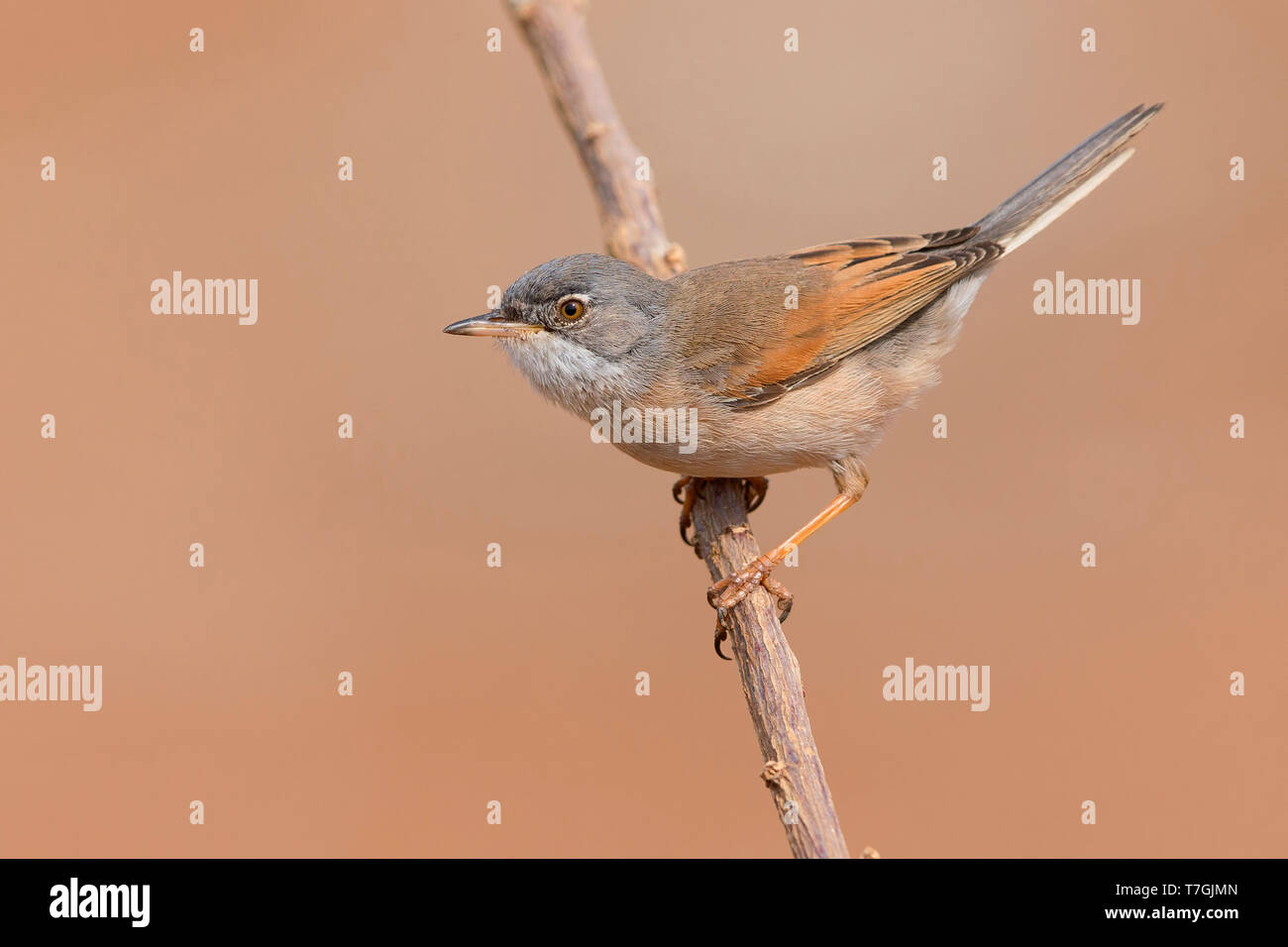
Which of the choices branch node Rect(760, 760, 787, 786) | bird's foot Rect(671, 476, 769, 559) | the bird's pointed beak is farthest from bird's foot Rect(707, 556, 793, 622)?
the bird's pointed beak

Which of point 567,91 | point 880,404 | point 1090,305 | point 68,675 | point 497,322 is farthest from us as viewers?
point 1090,305

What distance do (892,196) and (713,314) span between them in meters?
4.72

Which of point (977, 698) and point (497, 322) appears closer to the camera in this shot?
point (497, 322)

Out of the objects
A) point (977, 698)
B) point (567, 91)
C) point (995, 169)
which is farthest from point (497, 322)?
point (995, 169)

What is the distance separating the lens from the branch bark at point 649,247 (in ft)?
12.6

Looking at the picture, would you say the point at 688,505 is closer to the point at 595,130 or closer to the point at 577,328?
the point at 577,328

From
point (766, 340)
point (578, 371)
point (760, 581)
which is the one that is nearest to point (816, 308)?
point (766, 340)

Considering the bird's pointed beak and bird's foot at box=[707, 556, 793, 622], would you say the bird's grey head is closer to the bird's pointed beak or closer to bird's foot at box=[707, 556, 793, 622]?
the bird's pointed beak

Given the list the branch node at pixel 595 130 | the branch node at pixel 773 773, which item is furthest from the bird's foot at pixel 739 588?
the branch node at pixel 595 130

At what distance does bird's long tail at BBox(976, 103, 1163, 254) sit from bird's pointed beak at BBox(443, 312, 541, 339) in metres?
2.46

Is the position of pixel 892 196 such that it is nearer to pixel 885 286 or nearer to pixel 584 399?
pixel 885 286

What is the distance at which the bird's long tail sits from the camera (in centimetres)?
516

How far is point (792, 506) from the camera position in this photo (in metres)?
7.76

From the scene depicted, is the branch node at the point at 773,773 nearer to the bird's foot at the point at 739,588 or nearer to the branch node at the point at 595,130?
the bird's foot at the point at 739,588
